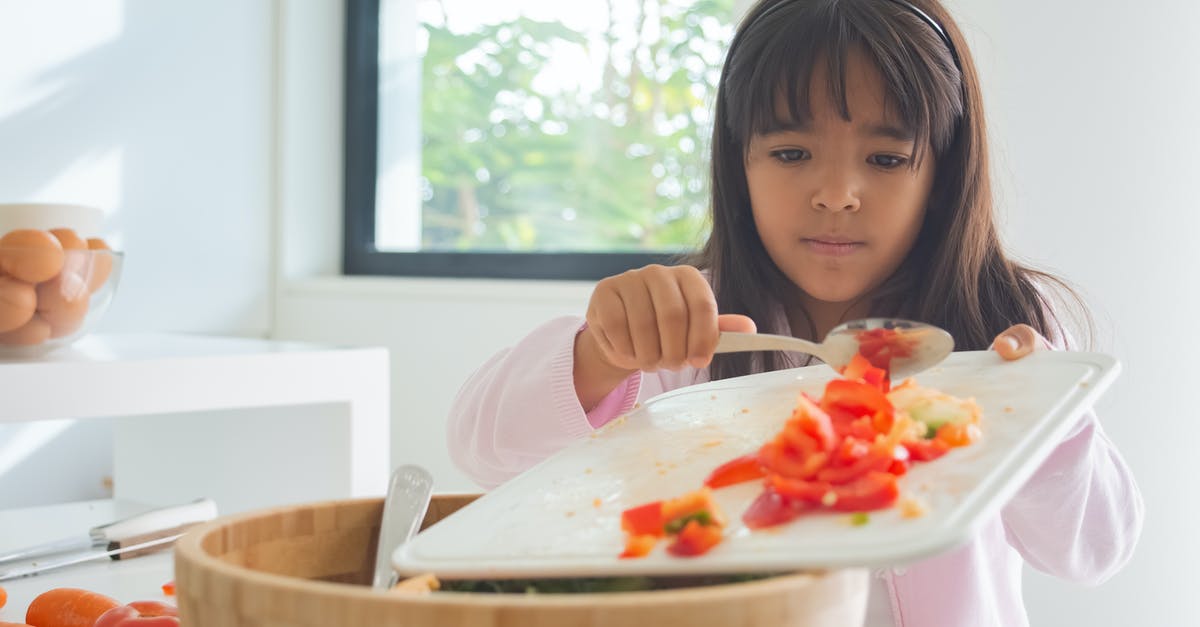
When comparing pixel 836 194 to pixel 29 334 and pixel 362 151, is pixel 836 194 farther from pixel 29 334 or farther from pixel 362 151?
pixel 362 151

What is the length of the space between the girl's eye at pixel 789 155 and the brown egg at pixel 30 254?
0.80 m


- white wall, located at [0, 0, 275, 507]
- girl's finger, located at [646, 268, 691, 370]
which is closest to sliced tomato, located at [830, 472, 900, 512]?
girl's finger, located at [646, 268, 691, 370]

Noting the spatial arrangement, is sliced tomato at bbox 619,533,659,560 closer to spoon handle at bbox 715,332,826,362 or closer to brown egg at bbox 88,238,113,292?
spoon handle at bbox 715,332,826,362

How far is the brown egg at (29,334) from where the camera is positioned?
1287mm

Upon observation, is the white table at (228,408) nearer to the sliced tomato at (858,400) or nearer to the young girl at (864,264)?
the young girl at (864,264)

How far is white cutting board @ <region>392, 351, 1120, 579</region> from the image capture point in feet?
1.20

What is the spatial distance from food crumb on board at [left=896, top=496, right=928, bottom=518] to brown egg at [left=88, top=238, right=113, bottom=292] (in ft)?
3.86

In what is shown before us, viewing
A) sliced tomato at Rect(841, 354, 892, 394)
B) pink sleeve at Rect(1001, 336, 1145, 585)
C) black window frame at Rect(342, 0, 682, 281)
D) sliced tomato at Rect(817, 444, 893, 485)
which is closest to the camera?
sliced tomato at Rect(817, 444, 893, 485)

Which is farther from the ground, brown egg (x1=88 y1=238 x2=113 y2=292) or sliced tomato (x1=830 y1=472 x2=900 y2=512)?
brown egg (x1=88 y1=238 x2=113 y2=292)

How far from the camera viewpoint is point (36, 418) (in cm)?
122

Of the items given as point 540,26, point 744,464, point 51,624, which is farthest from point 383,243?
point 744,464

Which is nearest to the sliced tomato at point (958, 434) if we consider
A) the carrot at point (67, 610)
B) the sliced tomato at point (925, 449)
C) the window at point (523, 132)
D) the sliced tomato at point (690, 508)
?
the sliced tomato at point (925, 449)

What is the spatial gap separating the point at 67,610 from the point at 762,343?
1.29ft

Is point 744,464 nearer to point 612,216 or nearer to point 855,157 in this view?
point 855,157
